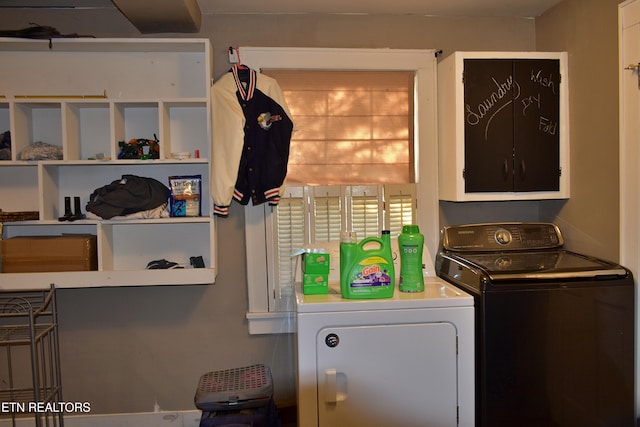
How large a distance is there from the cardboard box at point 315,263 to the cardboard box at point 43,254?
1.15 m

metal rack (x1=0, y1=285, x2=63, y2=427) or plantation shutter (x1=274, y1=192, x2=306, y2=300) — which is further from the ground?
plantation shutter (x1=274, y1=192, x2=306, y2=300)

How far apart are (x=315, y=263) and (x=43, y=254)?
4.53 feet

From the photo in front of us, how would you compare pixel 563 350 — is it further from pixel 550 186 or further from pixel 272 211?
pixel 272 211

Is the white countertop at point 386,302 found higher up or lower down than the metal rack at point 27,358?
higher up

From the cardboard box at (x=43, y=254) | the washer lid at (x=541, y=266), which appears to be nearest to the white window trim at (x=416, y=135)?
the washer lid at (x=541, y=266)

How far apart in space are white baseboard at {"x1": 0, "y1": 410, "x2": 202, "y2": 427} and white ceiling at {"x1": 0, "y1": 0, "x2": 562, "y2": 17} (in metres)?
2.25

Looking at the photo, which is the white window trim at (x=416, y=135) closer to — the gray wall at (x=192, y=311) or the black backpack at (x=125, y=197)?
the gray wall at (x=192, y=311)

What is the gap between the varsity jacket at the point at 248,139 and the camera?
2482 mm

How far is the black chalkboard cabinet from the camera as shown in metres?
2.56

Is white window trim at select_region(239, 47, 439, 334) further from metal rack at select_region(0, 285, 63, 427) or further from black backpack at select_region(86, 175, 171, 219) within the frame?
metal rack at select_region(0, 285, 63, 427)

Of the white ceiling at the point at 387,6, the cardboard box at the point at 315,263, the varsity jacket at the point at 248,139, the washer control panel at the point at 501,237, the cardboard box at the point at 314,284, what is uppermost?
the white ceiling at the point at 387,6

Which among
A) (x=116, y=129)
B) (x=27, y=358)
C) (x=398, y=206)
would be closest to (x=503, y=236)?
(x=398, y=206)

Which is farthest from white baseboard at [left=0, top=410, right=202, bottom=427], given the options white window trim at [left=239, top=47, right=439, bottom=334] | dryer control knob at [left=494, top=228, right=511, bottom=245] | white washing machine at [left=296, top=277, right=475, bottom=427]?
dryer control knob at [left=494, top=228, right=511, bottom=245]

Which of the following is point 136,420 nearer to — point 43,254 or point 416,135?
point 43,254
